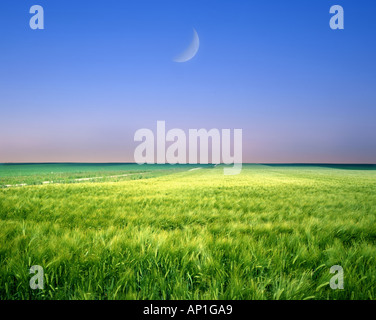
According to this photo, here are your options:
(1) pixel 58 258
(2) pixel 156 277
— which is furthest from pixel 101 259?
(2) pixel 156 277

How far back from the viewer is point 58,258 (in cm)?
202

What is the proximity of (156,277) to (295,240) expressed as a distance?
2.24 meters

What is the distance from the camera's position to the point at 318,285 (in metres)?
1.85

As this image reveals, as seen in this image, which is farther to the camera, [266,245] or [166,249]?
[266,245]
